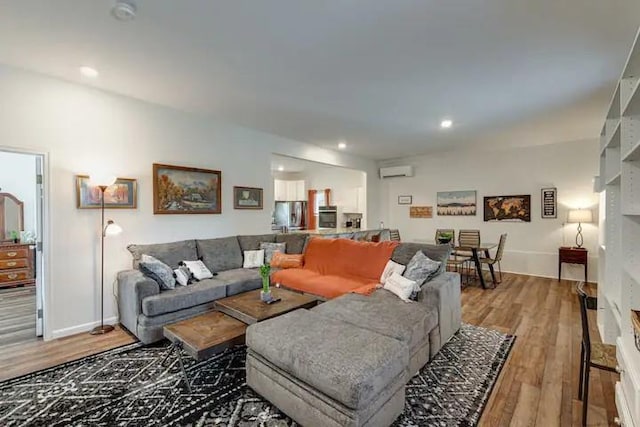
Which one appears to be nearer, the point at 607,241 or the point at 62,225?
the point at 607,241

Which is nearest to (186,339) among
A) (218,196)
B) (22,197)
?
(218,196)

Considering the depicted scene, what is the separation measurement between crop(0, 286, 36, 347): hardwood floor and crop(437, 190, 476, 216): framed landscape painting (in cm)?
756

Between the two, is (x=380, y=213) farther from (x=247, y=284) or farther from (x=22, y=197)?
(x=22, y=197)

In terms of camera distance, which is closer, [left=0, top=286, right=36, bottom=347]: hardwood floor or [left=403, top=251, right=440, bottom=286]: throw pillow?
[left=403, top=251, right=440, bottom=286]: throw pillow

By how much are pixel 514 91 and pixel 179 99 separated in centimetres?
408

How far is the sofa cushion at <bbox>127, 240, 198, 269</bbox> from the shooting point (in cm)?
369

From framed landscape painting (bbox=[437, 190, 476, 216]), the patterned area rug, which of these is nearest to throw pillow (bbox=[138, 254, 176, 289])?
the patterned area rug

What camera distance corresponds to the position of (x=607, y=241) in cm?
275

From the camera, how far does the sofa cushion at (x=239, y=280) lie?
373 centimetres

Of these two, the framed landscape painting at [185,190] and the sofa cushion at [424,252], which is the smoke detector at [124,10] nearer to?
the framed landscape painting at [185,190]

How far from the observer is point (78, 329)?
3365mm

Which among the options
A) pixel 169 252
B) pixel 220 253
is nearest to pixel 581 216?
pixel 220 253

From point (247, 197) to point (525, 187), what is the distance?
5.68m

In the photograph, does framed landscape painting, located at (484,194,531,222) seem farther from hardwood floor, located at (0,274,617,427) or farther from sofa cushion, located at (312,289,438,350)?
sofa cushion, located at (312,289,438,350)
